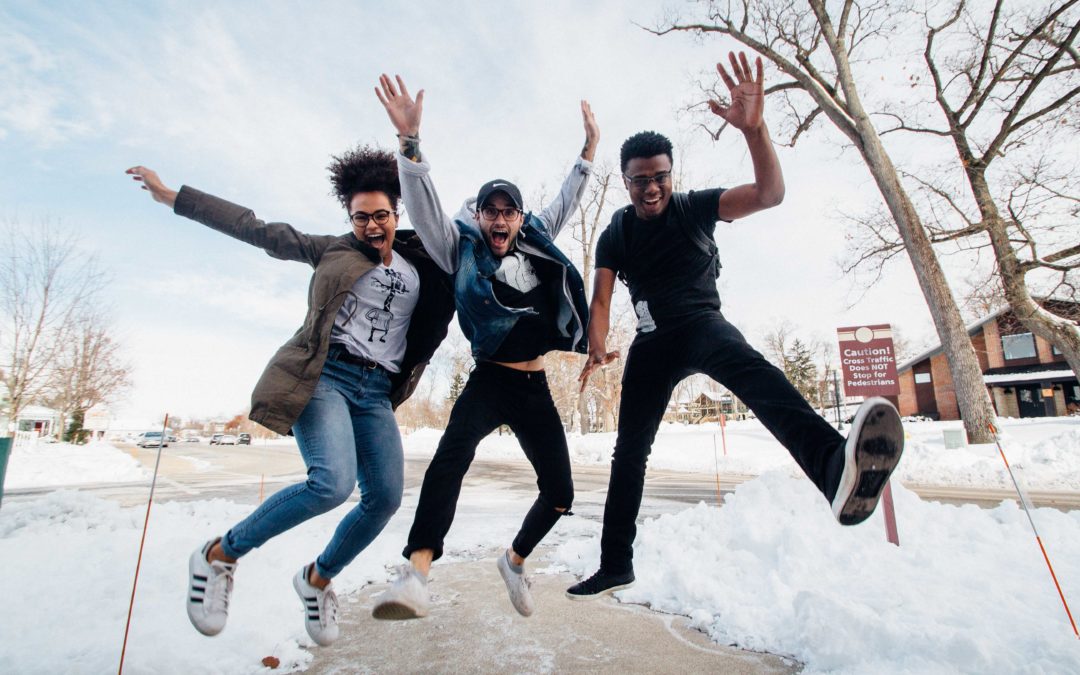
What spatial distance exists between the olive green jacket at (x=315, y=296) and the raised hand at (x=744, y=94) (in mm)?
1732

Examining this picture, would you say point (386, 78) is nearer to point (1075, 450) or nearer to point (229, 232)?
point (229, 232)

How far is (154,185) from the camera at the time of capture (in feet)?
9.54

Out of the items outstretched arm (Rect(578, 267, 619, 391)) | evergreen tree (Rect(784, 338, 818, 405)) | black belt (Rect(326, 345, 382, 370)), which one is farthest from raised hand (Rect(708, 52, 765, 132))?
evergreen tree (Rect(784, 338, 818, 405))

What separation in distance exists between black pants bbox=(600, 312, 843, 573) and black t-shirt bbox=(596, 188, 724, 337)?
0.10m

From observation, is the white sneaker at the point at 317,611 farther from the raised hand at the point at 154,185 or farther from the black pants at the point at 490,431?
the raised hand at the point at 154,185

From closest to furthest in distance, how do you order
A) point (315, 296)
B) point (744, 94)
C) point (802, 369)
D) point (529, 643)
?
point (744, 94)
point (315, 296)
point (529, 643)
point (802, 369)

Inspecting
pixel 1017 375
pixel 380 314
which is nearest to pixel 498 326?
pixel 380 314

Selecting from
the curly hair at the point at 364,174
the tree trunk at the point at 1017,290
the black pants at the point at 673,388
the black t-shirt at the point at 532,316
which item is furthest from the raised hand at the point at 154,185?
the tree trunk at the point at 1017,290

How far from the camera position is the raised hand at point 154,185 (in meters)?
2.89

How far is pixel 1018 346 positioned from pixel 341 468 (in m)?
49.7

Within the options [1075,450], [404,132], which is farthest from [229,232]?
[1075,450]

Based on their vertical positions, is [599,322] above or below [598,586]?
above

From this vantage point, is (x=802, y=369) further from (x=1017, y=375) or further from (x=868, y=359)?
(x=868, y=359)

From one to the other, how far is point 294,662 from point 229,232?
2718 millimetres
